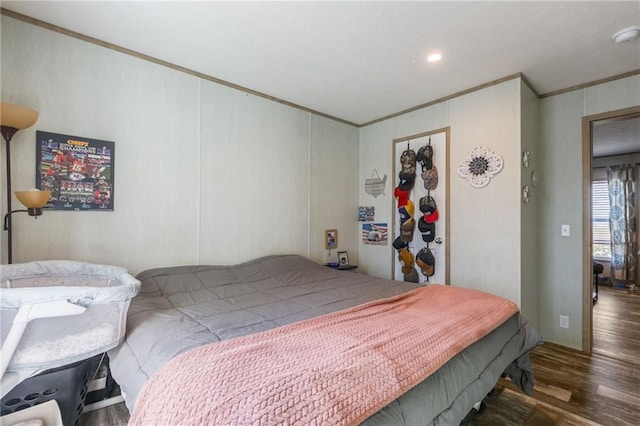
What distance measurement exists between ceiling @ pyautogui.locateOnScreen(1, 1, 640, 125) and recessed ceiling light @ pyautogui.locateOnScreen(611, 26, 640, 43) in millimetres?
51

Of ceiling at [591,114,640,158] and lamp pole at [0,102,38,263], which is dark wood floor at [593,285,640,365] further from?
lamp pole at [0,102,38,263]

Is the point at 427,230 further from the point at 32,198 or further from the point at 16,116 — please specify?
the point at 16,116

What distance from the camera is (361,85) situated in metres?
2.83

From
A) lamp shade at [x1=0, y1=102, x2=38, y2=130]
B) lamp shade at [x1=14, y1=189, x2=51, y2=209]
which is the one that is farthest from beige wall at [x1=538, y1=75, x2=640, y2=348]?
lamp shade at [x1=0, y1=102, x2=38, y2=130]

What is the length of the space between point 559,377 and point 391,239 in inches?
75.7

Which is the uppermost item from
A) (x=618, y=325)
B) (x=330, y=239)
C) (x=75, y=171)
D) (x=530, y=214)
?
(x=75, y=171)

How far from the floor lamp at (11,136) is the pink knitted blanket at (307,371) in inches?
56.0

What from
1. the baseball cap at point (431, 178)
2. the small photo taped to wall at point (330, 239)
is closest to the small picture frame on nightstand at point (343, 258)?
the small photo taped to wall at point (330, 239)

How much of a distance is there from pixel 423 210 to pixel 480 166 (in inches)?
27.4

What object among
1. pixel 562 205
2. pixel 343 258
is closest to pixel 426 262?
pixel 343 258

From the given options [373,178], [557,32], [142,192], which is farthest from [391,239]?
[142,192]

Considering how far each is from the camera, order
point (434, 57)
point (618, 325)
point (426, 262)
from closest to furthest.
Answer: point (434, 57) → point (426, 262) → point (618, 325)

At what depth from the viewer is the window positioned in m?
5.75

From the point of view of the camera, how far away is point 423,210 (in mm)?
3143
